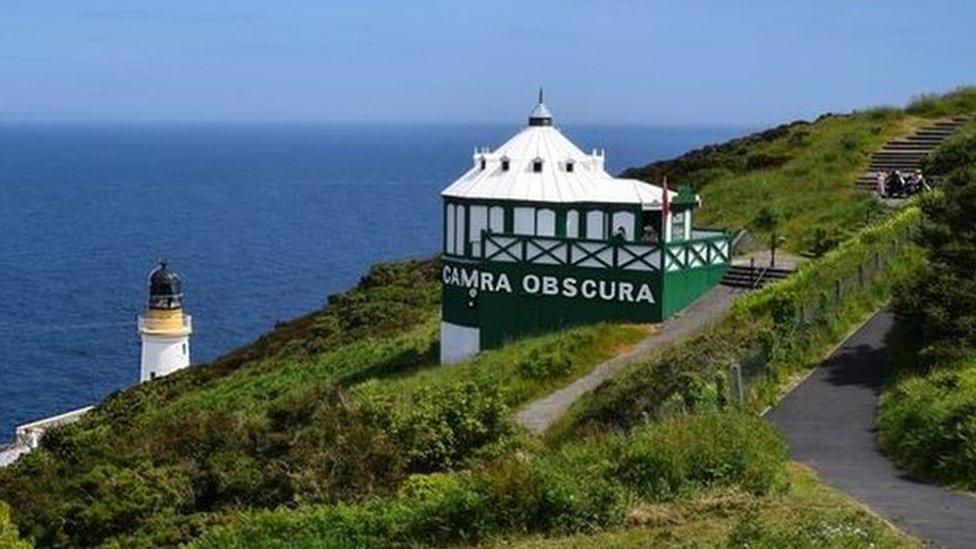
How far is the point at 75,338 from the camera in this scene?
69688 mm

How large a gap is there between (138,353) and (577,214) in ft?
133

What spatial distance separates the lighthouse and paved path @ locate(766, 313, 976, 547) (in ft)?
103

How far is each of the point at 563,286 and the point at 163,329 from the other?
23241mm

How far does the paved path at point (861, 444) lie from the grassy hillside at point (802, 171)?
13.4 metres

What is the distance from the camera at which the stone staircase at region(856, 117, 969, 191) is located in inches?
1774

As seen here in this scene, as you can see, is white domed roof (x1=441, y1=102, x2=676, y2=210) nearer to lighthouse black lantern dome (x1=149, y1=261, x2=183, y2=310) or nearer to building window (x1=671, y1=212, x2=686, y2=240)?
building window (x1=671, y1=212, x2=686, y2=240)

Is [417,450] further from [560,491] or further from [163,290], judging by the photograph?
[163,290]

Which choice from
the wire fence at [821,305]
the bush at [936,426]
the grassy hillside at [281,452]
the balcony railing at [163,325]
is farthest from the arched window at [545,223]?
the balcony railing at [163,325]

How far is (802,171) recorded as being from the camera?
4791 cm

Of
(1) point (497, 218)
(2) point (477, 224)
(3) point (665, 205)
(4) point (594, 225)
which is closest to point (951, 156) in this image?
(3) point (665, 205)

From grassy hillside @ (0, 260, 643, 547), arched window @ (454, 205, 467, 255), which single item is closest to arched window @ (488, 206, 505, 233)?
arched window @ (454, 205, 467, 255)

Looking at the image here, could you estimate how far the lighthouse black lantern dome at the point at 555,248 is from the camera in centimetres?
3139

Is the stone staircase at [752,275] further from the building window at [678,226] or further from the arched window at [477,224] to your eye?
the arched window at [477,224]

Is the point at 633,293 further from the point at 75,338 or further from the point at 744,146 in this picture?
the point at 75,338
